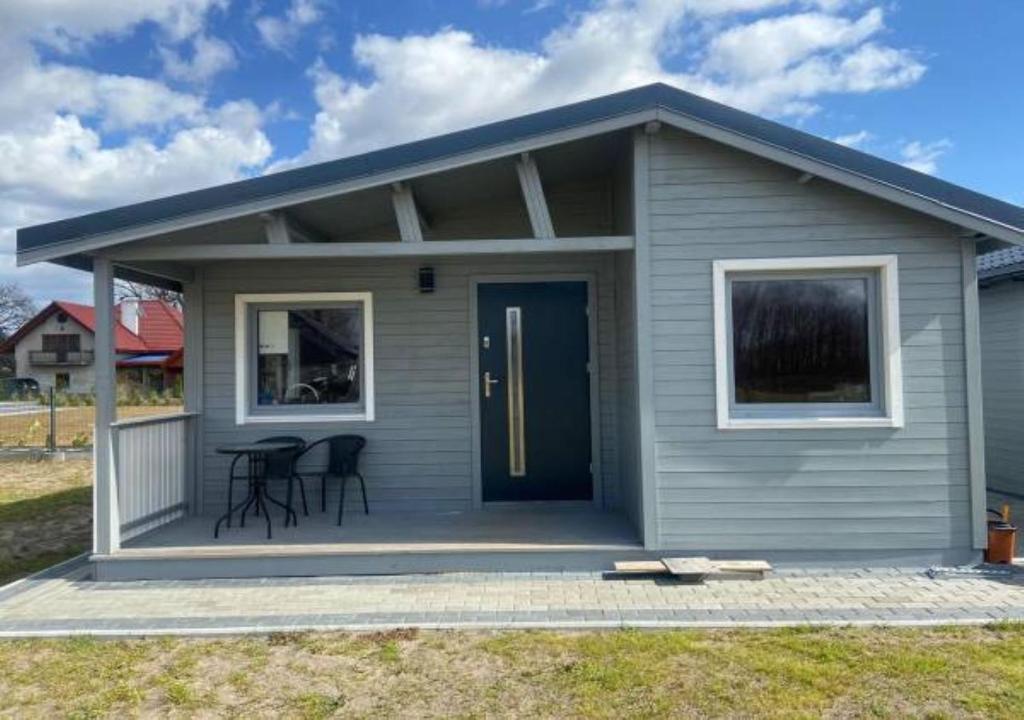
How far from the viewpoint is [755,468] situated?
4613 millimetres

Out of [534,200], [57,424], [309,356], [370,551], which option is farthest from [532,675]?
[57,424]

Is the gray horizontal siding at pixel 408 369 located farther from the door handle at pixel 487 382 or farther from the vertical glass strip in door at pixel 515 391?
the vertical glass strip in door at pixel 515 391

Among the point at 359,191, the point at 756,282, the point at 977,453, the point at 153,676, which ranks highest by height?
the point at 359,191

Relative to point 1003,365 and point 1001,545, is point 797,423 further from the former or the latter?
point 1003,365

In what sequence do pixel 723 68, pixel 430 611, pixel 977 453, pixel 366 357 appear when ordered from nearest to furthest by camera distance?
pixel 430 611, pixel 977 453, pixel 366 357, pixel 723 68

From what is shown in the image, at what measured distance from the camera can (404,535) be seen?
509 cm

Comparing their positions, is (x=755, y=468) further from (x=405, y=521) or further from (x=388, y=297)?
(x=388, y=297)

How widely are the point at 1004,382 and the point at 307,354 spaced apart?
6.90 meters

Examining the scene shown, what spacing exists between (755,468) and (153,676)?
3.60 meters

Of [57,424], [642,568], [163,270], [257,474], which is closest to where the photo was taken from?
[642,568]

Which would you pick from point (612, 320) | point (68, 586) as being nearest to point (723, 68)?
point (612, 320)

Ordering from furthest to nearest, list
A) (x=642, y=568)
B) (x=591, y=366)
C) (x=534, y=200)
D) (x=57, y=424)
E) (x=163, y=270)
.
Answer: (x=57, y=424) → (x=591, y=366) → (x=163, y=270) → (x=534, y=200) → (x=642, y=568)

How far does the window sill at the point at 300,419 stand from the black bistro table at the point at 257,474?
0.64 feet

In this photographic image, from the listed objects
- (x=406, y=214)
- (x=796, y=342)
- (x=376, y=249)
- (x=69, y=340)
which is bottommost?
(x=796, y=342)
